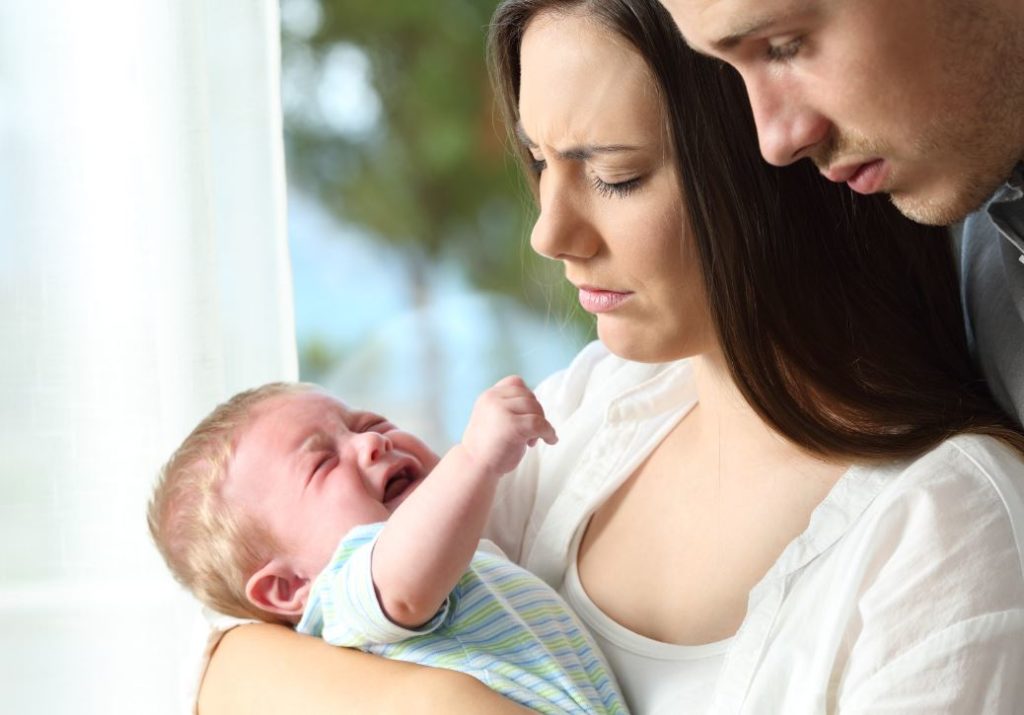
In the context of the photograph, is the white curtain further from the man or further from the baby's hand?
the man

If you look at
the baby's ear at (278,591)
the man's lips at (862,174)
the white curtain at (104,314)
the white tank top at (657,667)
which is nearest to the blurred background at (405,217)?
the white curtain at (104,314)

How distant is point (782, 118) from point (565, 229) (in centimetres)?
34

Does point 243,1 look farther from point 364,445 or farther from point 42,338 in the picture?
point 364,445

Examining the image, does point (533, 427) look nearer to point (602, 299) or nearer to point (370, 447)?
point (602, 299)

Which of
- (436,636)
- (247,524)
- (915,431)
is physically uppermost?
(915,431)

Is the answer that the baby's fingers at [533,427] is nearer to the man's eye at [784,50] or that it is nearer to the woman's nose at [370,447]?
the woman's nose at [370,447]

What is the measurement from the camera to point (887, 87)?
55.6 inches

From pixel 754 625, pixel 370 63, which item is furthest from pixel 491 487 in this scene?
pixel 370 63

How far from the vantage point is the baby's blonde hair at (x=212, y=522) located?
1.83m

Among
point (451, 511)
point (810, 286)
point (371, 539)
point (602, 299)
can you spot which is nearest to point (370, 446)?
point (371, 539)

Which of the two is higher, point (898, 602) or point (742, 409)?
point (742, 409)

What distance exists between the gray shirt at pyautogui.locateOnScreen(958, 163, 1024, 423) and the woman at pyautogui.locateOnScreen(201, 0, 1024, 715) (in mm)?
35

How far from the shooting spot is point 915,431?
5.15 feet

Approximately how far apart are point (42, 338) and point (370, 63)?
3287mm
